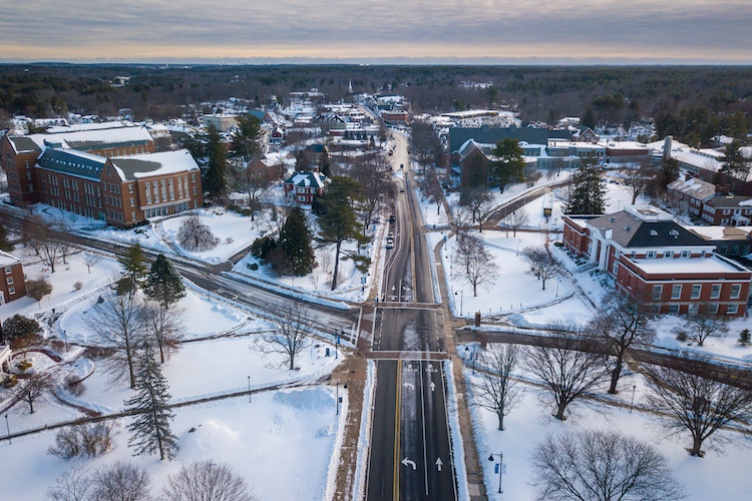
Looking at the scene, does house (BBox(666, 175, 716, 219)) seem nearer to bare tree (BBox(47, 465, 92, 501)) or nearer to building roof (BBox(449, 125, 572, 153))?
building roof (BBox(449, 125, 572, 153))

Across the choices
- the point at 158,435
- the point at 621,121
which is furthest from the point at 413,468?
the point at 621,121

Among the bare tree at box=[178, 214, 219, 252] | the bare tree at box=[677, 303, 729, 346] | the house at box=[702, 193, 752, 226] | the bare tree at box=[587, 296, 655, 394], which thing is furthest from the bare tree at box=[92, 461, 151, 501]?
the house at box=[702, 193, 752, 226]

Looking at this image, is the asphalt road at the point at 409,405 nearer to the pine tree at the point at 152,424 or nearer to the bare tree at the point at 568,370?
the bare tree at the point at 568,370

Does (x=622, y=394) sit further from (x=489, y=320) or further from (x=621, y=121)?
(x=621, y=121)

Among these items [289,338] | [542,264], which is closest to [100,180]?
[289,338]

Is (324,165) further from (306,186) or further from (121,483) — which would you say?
(121,483)
